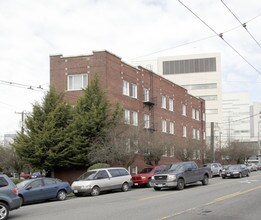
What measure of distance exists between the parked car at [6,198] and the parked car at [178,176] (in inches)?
463

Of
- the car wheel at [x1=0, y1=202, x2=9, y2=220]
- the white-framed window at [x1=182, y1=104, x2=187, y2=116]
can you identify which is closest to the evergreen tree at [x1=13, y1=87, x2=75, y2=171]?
the car wheel at [x1=0, y1=202, x2=9, y2=220]

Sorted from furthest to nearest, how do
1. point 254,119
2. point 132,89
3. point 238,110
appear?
point 254,119 → point 238,110 → point 132,89

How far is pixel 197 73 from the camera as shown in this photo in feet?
334

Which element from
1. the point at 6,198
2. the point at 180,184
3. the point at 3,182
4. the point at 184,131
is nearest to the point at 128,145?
the point at 180,184

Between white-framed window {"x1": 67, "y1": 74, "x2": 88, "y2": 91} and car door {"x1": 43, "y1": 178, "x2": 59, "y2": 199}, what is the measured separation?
16.8 metres

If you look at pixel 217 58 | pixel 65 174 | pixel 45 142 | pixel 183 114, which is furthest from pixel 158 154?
pixel 217 58

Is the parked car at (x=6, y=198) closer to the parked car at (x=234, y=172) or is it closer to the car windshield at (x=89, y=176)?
the car windshield at (x=89, y=176)

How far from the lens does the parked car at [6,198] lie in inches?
566

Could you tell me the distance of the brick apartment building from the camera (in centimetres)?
3828

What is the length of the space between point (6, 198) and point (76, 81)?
25.0 meters

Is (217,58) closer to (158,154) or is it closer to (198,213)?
(158,154)

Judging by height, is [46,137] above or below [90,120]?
below

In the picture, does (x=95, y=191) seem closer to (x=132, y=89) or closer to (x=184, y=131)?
(x=132, y=89)

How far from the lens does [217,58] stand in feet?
331
